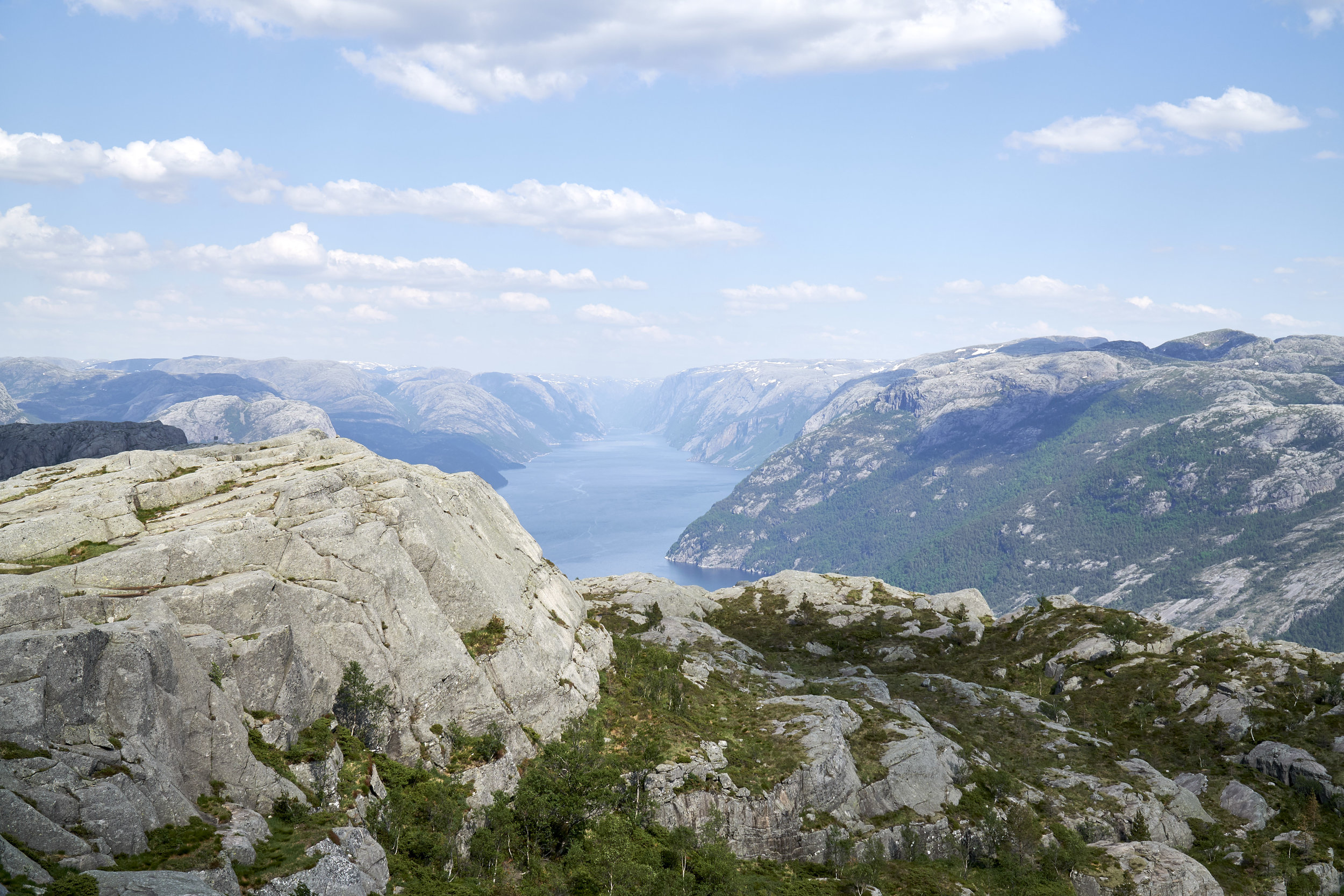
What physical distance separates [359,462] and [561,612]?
2944cm

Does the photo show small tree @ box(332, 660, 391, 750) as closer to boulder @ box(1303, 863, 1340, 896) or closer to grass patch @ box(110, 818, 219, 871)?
grass patch @ box(110, 818, 219, 871)

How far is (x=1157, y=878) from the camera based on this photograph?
75.2 meters

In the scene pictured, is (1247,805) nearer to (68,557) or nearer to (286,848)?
(286,848)

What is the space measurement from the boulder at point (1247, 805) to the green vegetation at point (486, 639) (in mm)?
95237

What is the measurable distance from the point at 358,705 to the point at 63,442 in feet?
544

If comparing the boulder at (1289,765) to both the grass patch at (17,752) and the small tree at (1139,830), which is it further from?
the grass patch at (17,752)

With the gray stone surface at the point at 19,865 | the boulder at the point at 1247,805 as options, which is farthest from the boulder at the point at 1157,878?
the gray stone surface at the point at 19,865

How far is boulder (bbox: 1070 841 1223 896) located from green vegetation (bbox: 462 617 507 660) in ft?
221

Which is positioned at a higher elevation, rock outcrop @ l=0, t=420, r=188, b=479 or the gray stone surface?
rock outcrop @ l=0, t=420, r=188, b=479

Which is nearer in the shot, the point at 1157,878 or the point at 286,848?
the point at 286,848

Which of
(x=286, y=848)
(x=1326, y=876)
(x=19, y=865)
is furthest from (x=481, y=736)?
(x=1326, y=876)

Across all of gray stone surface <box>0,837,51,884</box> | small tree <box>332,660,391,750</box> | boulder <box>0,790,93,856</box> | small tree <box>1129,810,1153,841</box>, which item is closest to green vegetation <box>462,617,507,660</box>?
small tree <box>332,660,391,750</box>

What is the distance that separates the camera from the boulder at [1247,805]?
290 ft

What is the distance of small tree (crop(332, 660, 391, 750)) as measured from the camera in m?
57.6
